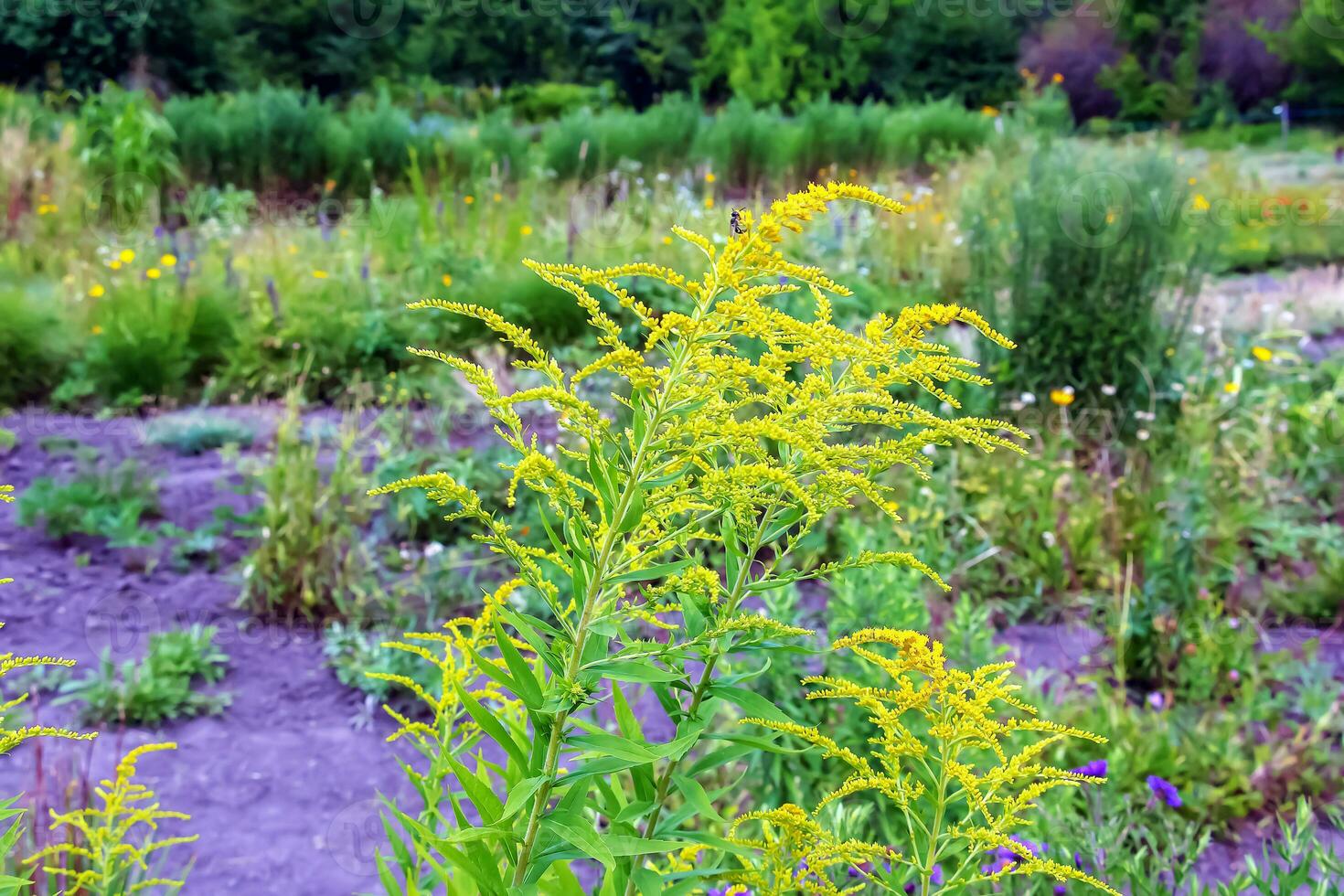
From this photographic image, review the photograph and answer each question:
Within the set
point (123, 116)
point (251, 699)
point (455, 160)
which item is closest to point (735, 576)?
point (251, 699)

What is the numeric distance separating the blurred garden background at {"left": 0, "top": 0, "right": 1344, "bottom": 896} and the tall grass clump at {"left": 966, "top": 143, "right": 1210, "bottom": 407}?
0.06ft

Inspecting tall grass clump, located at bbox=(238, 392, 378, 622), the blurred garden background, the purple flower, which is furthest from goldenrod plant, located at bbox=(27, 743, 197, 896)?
the purple flower

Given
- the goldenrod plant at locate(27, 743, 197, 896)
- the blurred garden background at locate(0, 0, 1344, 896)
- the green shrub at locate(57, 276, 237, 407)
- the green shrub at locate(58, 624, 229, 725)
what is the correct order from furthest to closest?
the green shrub at locate(57, 276, 237, 407) < the green shrub at locate(58, 624, 229, 725) < the blurred garden background at locate(0, 0, 1344, 896) < the goldenrod plant at locate(27, 743, 197, 896)

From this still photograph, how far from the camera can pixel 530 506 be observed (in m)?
4.29

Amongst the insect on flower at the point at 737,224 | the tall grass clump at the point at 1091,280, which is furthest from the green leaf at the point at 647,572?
the tall grass clump at the point at 1091,280

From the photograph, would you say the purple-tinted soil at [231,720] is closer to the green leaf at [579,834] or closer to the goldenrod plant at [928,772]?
the green leaf at [579,834]

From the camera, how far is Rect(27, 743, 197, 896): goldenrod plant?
61.1 inches

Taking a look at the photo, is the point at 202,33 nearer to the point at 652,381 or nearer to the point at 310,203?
the point at 310,203

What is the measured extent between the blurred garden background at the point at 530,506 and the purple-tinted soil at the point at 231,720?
0.04 feet

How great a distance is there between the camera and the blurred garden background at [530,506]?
2832 millimetres

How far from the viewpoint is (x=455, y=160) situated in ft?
38.2

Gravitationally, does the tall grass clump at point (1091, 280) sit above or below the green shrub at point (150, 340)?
above

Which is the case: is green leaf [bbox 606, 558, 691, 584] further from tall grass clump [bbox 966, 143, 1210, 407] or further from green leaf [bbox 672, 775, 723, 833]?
tall grass clump [bbox 966, 143, 1210, 407]

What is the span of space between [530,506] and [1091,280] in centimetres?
294
